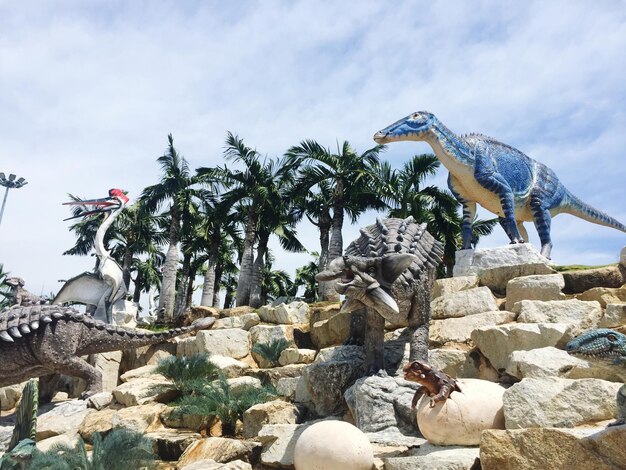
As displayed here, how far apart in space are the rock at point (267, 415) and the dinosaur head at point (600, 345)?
3.45m

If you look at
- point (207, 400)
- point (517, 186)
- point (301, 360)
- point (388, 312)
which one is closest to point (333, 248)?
point (517, 186)

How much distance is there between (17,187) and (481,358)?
23.0 metres

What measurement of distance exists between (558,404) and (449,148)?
6501 millimetres

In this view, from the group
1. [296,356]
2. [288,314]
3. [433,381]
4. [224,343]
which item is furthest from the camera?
[288,314]

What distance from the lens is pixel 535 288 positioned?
7938 millimetres

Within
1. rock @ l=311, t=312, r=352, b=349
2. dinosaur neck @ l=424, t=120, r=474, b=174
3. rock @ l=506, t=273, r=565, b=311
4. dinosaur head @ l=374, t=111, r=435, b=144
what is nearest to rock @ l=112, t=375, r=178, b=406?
rock @ l=311, t=312, r=352, b=349

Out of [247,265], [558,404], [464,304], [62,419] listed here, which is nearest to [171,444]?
[62,419]

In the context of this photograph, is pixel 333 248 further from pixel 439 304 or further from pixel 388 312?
pixel 388 312

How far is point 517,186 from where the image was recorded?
10.3 meters

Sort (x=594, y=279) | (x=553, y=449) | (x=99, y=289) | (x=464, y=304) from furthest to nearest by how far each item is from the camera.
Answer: (x=99, y=289) < (x=594, y=279) < (x=464, y=304) < (x=553, y=449)

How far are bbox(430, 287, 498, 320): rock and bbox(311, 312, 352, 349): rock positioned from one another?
1.36 metres

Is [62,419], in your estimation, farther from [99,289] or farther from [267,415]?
[99,289]

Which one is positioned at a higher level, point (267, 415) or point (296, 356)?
point (296, 356)

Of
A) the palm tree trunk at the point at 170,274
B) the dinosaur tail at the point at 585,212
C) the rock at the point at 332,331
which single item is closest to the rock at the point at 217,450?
the rock at the point at 332,331
